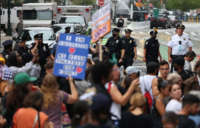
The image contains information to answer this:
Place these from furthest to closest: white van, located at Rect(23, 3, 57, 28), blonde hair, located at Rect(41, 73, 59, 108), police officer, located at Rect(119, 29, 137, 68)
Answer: white van, located at Rect(23, 3, 57, 28) < police officer, located at Rect(119, 29, 137, 68) < blonde hair, located at Rect(41, 73, 59, 108)

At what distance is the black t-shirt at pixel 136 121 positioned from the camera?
5934mm

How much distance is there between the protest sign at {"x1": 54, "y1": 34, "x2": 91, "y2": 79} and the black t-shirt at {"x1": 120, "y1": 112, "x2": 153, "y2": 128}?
4.77 ft

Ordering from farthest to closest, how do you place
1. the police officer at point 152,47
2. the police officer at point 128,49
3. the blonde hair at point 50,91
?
the police officer at point 152,47 < the police officer at point 128,49 < the blonde hair at point 50,91

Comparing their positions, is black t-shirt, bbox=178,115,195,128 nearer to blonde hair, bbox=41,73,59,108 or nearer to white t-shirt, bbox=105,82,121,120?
white t-shirt, bbox=105,82,121,120

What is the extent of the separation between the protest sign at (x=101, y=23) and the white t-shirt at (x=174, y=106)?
83.8 inches

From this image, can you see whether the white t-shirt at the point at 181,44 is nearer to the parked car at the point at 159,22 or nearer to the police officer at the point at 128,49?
the police officer at the point at 128,49

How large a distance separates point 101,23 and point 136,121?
2927 millimetres

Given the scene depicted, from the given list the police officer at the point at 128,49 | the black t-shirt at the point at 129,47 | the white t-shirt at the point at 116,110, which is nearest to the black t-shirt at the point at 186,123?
the white t-shirt at the point at 116,110

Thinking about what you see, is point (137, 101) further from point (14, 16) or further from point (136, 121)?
point (14, 16)

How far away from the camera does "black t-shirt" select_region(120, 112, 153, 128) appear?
5.93 m

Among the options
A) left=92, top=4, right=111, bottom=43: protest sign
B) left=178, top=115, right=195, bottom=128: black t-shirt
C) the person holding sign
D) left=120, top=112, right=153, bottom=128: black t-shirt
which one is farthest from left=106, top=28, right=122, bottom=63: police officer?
left=178, top=115, right=195, bottom=128: black t-shirt

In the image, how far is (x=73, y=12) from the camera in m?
42.3

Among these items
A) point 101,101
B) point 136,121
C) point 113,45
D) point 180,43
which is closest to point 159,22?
point 113,45

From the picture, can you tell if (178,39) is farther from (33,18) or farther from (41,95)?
(33,18)
